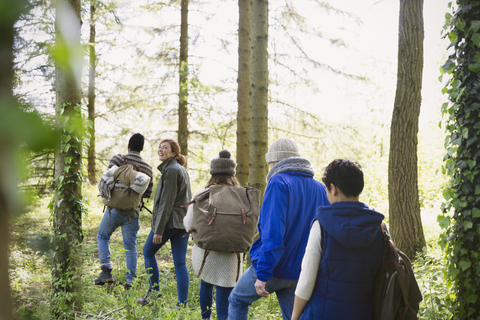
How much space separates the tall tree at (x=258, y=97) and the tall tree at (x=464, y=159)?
2.78 m

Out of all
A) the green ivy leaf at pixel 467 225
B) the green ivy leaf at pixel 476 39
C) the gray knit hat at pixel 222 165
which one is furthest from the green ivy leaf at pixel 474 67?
the gray knit hat at pixel 222 165

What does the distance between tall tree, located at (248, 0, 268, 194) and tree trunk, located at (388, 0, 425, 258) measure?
7.94 ft

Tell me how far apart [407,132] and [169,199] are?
4300mm

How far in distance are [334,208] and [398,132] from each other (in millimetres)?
4605

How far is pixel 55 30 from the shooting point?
23.1 inches

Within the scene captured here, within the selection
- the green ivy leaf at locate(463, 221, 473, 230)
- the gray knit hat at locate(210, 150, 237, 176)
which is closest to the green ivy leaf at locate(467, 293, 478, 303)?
the green ivy leaf at locate(463, 221, 473, 230)

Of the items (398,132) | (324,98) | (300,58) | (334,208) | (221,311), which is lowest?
Answer: (221,311)

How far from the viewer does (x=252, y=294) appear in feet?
8.97

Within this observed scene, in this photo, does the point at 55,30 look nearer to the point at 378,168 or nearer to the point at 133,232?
the point at 133,232

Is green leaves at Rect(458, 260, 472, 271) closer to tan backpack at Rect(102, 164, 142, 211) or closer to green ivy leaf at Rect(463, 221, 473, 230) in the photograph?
green ivy leaf at Rect(463, 221, 473, 230)

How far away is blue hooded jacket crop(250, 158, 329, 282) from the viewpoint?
2.45m

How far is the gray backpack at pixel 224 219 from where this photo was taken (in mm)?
3355

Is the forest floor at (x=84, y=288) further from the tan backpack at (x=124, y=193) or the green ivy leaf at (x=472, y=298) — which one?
the green ivy leaf at (x=472, y=298)

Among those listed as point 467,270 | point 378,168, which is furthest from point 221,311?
point 378,168
